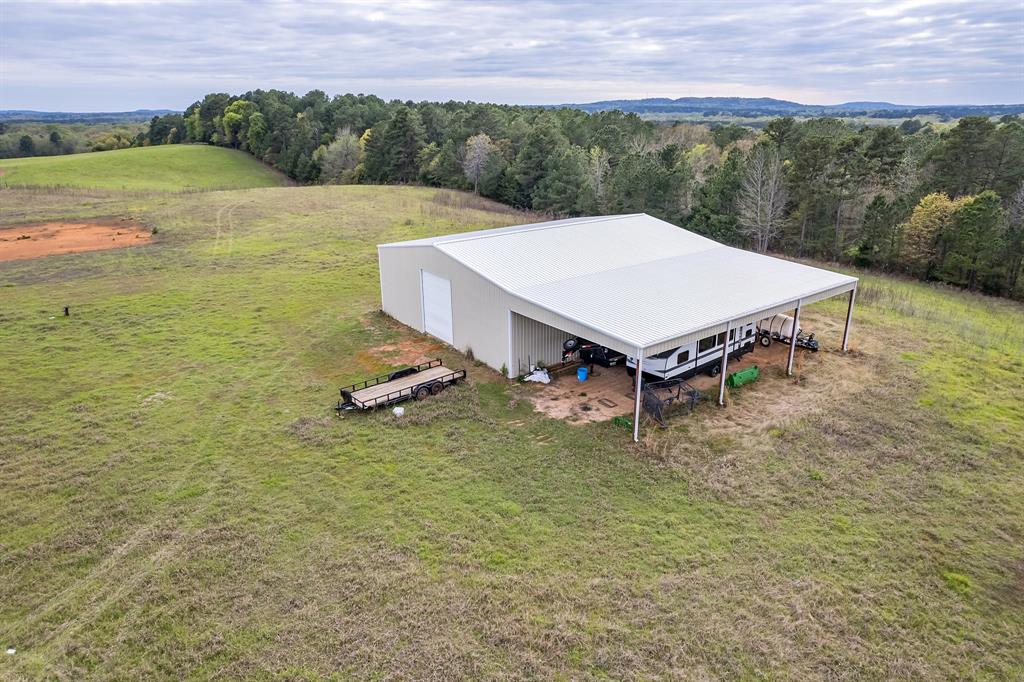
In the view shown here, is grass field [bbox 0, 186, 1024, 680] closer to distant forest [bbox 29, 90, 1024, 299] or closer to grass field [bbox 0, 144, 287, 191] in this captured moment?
distant forest [bbox 29, 90, 1024, 299]

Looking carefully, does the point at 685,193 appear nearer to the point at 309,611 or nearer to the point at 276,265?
the point at 276,265

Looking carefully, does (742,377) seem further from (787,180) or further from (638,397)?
(787,180)

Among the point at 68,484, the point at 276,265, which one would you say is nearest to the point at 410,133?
the point at 276,265

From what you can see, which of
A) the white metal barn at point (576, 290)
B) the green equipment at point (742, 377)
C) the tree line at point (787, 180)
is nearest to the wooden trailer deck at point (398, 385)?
the white metal barn at point (576, 290)

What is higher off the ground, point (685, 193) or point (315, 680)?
point (685, 193)

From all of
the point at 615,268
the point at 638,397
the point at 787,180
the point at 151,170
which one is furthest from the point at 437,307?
the point at 151,170

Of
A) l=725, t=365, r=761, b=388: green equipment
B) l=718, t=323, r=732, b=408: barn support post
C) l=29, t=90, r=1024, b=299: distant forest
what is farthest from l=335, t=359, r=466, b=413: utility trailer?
l=29, t=90, r=1024, b=299: distant forest
